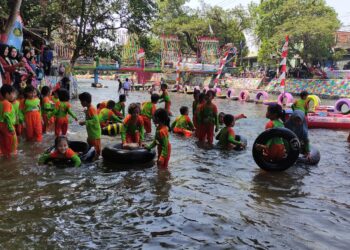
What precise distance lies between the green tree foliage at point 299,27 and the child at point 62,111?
2990cm

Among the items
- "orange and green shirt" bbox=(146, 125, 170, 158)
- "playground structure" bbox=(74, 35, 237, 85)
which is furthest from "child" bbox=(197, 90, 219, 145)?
"playground structure" bbox=(74, 35, 237, 85)

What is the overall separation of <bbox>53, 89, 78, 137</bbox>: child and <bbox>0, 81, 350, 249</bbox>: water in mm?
1698

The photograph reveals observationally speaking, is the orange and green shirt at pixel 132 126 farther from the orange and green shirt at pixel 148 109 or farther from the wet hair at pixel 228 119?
the orange and green shirt at pixel 148 109

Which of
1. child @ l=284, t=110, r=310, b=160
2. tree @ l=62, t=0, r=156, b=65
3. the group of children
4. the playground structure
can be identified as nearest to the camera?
the group of children

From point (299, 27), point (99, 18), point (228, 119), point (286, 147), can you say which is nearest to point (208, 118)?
point (228, 119)

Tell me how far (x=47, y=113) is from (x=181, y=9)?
56.1 metres

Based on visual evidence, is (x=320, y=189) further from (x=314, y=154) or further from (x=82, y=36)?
(x=82, y=36)

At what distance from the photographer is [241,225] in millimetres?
5098

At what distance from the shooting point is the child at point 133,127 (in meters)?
7.86

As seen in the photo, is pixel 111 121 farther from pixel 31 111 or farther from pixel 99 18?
pixel 99 18

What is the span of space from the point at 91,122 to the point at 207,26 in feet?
169

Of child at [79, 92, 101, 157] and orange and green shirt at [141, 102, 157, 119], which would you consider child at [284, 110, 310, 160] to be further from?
orange and green shirt at [141, 102, 157, 119]

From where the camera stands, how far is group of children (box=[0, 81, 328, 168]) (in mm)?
7230

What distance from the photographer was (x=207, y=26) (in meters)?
57.0
